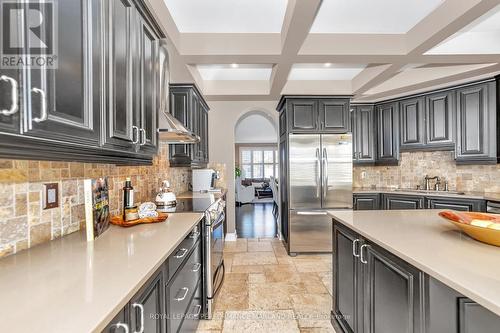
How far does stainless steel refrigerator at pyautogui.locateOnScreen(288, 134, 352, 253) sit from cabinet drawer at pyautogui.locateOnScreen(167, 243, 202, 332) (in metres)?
2.15

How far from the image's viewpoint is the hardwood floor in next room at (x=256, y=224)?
16.3 ft

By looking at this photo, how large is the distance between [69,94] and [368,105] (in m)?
4.59

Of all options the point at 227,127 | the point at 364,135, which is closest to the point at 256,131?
the point at 227,127

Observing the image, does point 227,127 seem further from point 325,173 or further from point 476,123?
point 476,123

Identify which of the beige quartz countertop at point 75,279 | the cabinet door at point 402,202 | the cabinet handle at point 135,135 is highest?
the cabinet handle at point 135,135

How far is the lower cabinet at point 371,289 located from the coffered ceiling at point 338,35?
1758 mm

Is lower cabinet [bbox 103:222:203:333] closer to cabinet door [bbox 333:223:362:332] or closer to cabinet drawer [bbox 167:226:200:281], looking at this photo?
cabinet drawer [bbox 167:226:200:281]

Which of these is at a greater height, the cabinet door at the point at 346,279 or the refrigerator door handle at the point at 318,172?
the refrigerator door handle at the point at 318,172

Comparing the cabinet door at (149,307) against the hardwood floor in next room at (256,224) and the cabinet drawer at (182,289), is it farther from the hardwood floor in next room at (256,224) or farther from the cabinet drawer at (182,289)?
the hardwood floor in next room at (256,224)

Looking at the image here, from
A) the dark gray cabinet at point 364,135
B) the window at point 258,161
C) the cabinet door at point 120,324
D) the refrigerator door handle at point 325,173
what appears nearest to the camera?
the cabinet door at point 120,324

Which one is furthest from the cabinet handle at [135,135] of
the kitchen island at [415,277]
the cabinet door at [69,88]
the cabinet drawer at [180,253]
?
the kitchen island at [415,277]

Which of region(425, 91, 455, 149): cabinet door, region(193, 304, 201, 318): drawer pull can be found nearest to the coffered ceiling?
region(425, 91, 455, 149): cabinet door

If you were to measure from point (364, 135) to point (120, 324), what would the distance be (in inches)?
179

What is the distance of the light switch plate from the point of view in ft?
4.10
